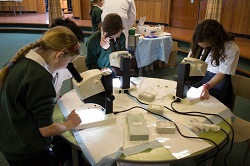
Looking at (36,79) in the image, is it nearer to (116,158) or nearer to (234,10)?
(116,158)

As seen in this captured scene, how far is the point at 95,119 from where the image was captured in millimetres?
1288

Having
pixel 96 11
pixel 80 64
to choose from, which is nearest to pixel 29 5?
pixel 96 11

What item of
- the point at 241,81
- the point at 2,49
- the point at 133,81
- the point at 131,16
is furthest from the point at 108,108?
the point at 2,49

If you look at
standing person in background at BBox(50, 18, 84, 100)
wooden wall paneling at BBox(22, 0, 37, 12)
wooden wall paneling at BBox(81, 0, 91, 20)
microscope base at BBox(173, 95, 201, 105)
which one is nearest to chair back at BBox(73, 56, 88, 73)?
standing person in background at BBox(50, 18, 84, 100)

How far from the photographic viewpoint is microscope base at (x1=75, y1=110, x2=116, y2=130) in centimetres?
126

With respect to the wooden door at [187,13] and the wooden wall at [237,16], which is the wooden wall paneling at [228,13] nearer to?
the wooden wall at [237,16]

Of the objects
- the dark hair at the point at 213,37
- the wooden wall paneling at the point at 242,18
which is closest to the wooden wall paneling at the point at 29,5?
the wooden wall paneling at the point at 242,18

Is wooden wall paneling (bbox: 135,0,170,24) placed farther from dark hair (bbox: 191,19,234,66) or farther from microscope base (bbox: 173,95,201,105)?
microscope base (bbox: 173,95,201,105)

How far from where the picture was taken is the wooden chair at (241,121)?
167 cm

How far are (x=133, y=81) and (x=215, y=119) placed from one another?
2.43 ft

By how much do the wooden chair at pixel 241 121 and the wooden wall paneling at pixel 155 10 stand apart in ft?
17.7

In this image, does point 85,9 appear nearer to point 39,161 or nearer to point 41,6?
point 41,6

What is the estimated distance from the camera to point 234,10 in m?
5.51

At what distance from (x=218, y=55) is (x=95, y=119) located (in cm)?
112
